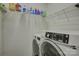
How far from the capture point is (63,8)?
149 cm

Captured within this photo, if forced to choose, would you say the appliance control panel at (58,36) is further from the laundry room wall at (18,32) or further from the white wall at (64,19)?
the laundry room wall at (18,32)

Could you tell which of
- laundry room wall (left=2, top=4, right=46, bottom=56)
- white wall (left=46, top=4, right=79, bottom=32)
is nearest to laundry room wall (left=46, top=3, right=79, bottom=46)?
white wall (left=46, top=4, right=79, bottom=32)

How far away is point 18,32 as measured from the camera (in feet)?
5.23

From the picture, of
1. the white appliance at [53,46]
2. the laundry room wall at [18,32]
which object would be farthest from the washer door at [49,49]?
the laundry room wall at [18,32]

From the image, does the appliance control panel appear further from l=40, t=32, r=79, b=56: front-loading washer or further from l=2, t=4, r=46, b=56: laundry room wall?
l=2, t=4, r=46, b=56: laundry room wall

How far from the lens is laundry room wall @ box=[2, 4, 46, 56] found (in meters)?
1.58

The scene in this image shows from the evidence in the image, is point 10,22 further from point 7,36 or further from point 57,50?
point 57,50

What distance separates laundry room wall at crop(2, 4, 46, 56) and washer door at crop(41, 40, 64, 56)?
166mm

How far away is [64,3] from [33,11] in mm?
399

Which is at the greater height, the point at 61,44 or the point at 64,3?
the point at 64,3

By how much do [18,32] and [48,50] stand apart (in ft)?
1.46

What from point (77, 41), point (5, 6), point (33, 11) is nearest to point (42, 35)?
point (33, 11)

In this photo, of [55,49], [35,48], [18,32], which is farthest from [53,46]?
[18,32]

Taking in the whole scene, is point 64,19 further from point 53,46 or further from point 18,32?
point 18,32
